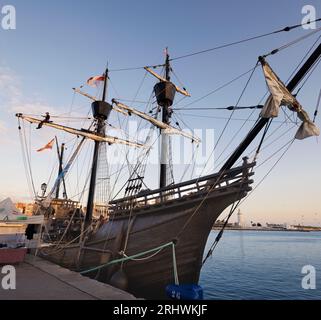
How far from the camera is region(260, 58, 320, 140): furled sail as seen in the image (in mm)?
8672

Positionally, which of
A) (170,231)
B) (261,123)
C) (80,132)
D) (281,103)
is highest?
(80,132)

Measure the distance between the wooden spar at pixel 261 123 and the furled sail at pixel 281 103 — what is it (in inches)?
22.0

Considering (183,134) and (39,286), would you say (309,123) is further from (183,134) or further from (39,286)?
(183,134)

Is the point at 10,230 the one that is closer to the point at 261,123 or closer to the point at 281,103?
the point at 261,123

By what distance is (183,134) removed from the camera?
21.2 meters

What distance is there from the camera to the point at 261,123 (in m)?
9.48

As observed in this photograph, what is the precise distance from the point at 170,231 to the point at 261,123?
5.59m

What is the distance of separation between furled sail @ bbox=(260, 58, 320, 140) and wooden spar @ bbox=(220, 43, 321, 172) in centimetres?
56

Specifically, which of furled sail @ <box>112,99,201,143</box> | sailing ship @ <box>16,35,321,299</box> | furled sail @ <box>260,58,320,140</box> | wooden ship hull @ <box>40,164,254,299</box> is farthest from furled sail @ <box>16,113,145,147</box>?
furled sail @ <box>260,58,320,140</box>

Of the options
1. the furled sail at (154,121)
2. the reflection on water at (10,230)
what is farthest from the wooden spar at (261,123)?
the reflection on water at (10,230)

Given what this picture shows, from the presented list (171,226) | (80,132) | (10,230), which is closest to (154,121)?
(80,132)

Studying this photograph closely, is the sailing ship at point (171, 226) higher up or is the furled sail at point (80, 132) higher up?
the furled sail at point (80, 132)

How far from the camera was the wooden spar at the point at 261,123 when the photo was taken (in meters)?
8.84

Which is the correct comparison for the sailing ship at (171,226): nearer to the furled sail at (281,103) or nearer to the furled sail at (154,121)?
the furled sail at (281,103)
